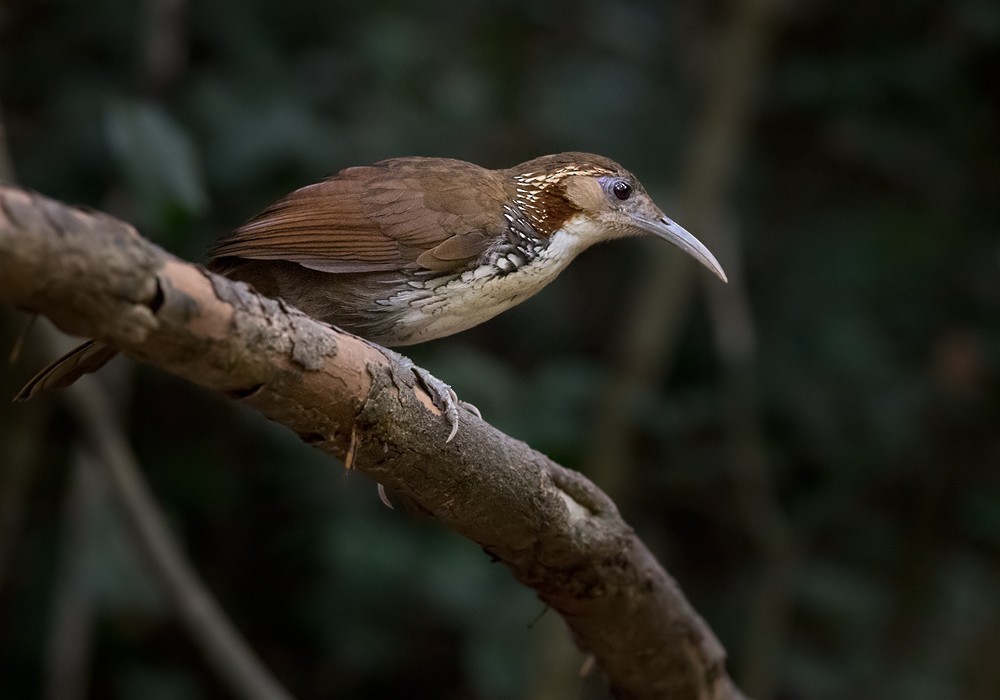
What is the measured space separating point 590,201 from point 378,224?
2.28 ft

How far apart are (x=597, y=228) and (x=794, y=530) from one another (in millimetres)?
2380

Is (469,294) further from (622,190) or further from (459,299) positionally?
(622,190)

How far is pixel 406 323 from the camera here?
2.85m

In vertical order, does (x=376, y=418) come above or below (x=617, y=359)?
above

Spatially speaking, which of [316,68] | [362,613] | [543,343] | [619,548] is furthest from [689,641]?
[316,68]

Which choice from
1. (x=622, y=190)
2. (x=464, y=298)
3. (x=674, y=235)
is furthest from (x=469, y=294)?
(x=674, y=235)

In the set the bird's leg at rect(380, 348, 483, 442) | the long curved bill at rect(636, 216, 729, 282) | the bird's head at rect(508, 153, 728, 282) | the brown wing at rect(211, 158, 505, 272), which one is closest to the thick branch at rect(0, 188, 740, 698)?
the bird's leg at rect(380, 348, 483, 442)

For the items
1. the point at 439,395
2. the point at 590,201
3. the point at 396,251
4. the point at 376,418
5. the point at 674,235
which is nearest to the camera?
the point at 376,418

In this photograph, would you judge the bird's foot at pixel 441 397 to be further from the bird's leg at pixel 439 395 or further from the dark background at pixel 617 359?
the dark background at pixel 617 359

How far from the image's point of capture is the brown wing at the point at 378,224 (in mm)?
2719

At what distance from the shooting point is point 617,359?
484cm

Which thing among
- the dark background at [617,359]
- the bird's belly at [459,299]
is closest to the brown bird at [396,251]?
the bird's belly at [459,299]

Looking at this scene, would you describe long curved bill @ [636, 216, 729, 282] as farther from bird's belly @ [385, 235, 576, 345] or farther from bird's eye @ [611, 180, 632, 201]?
bird's belly @ [385, 235, 576, 345]

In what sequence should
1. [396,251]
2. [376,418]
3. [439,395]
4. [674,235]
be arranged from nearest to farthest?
1. [376,418]
2. [439,395]
3. [396,251]
4. [674,235]
